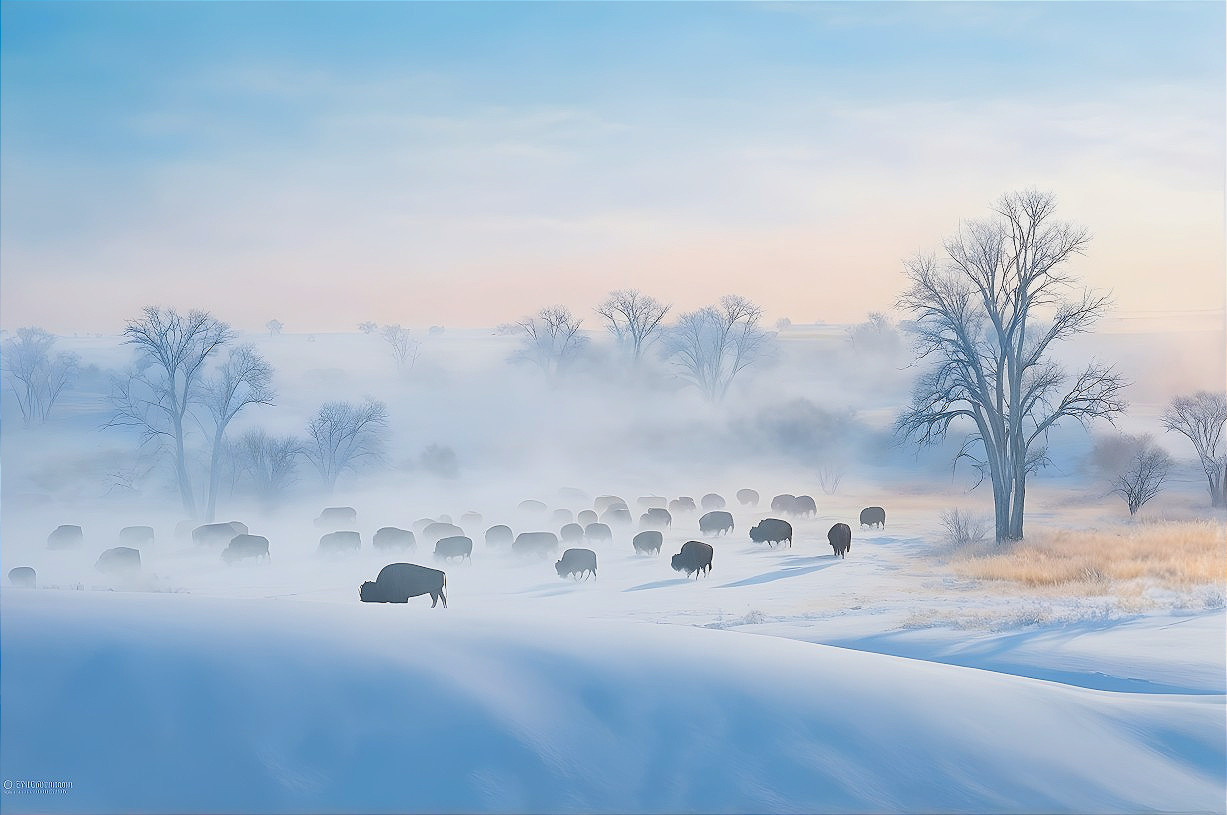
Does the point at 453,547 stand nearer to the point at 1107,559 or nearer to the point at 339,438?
the point at 1107,559

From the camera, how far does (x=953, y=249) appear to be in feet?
98.2

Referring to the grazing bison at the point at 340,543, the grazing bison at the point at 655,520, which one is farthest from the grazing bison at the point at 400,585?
the grazing bison at the point at 655,520

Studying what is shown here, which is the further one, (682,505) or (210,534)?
(682,505)

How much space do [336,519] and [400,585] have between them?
27.3 m

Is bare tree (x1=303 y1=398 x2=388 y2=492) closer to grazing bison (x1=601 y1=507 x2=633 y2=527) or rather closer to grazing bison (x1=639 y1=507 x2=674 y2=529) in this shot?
grazing bison (x1=601 y1=507 x2=633 y2=527)

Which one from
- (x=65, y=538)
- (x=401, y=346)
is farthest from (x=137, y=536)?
(x=401, y=346)

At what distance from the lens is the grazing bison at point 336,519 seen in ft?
148

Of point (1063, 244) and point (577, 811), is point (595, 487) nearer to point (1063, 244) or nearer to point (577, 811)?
point (1063, 244)

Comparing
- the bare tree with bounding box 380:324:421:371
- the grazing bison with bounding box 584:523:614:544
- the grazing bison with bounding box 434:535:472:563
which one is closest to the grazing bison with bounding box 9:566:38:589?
the grazing bison with bounding box 434:535:472:563

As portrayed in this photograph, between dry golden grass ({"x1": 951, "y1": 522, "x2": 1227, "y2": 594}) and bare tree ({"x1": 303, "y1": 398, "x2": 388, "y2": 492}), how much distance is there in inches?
1404

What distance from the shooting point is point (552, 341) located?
82.9 m

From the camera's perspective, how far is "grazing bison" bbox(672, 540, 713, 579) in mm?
27484

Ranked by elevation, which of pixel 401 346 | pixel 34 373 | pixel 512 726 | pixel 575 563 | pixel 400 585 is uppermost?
pixel 401 346

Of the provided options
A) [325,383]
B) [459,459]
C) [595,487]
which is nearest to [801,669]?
[595,487]
